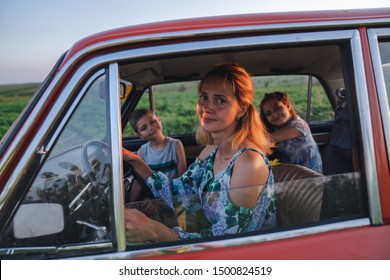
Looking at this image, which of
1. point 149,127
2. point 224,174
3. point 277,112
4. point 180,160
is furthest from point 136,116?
point 224,174

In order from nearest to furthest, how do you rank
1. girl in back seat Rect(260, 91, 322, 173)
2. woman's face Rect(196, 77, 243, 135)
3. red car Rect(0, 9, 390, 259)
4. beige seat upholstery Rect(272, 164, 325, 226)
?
1. red car Rect(0, 9, 390, 259)
2. beige seat upholstery Rect(272, 164, 325, 226)
3. woman's face Rect(196, 77, 243, 135)
4. girl in back seat Rect(260, 91, 322, 173)

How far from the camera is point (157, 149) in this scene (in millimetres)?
3436

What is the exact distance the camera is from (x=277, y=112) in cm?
366

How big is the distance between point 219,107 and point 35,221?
2.87 feet

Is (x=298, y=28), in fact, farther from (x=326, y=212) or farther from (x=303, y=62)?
(x=303, y=62)

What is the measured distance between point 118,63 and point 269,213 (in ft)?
2.47

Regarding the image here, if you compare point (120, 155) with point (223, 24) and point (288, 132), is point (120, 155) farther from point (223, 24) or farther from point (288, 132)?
point (288, 132)

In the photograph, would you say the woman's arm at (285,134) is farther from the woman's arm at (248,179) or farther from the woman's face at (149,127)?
the woman's arm at (248,179)

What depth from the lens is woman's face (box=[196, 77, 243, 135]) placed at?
6.45 feet

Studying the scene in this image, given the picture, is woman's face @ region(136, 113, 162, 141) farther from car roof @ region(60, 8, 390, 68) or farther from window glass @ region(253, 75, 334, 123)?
car roof @ region(60, 8, 390, 68)

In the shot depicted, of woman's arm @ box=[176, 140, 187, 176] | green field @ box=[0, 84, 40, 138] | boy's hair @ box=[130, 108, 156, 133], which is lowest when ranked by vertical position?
woman's arm @ box=[176, 140, 187, 176]

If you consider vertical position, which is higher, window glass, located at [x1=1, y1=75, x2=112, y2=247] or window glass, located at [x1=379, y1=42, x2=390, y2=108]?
window glass, located at [x1=379, y1=42, x2=390, y2=108]

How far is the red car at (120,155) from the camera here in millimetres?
1457

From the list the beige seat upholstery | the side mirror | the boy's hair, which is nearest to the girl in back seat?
the boy's hair
